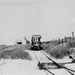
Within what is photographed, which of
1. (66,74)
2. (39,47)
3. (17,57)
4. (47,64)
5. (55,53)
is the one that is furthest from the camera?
(39,47)

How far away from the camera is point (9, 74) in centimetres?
798

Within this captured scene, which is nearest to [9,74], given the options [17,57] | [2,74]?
[2,74]

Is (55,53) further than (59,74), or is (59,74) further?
(55,53)

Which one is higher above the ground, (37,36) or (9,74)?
(37,36)

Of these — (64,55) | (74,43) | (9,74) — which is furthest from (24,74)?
(74,43)

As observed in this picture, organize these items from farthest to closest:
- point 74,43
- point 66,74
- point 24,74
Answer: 1. point 74,43
2. point 24,74
3. point 66,74

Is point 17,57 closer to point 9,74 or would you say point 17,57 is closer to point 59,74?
point 9,74

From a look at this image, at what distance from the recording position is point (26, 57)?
1512 cm

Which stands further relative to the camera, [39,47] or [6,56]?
[39,47]

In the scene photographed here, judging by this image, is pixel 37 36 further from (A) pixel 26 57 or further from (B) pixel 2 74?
(B) pixel 2 74

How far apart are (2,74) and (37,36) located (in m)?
Answer: 24.9

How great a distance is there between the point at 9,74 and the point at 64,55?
9.06 metres

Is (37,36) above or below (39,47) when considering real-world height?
above

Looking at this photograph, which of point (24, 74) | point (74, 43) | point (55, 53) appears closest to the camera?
point (24, 74)
